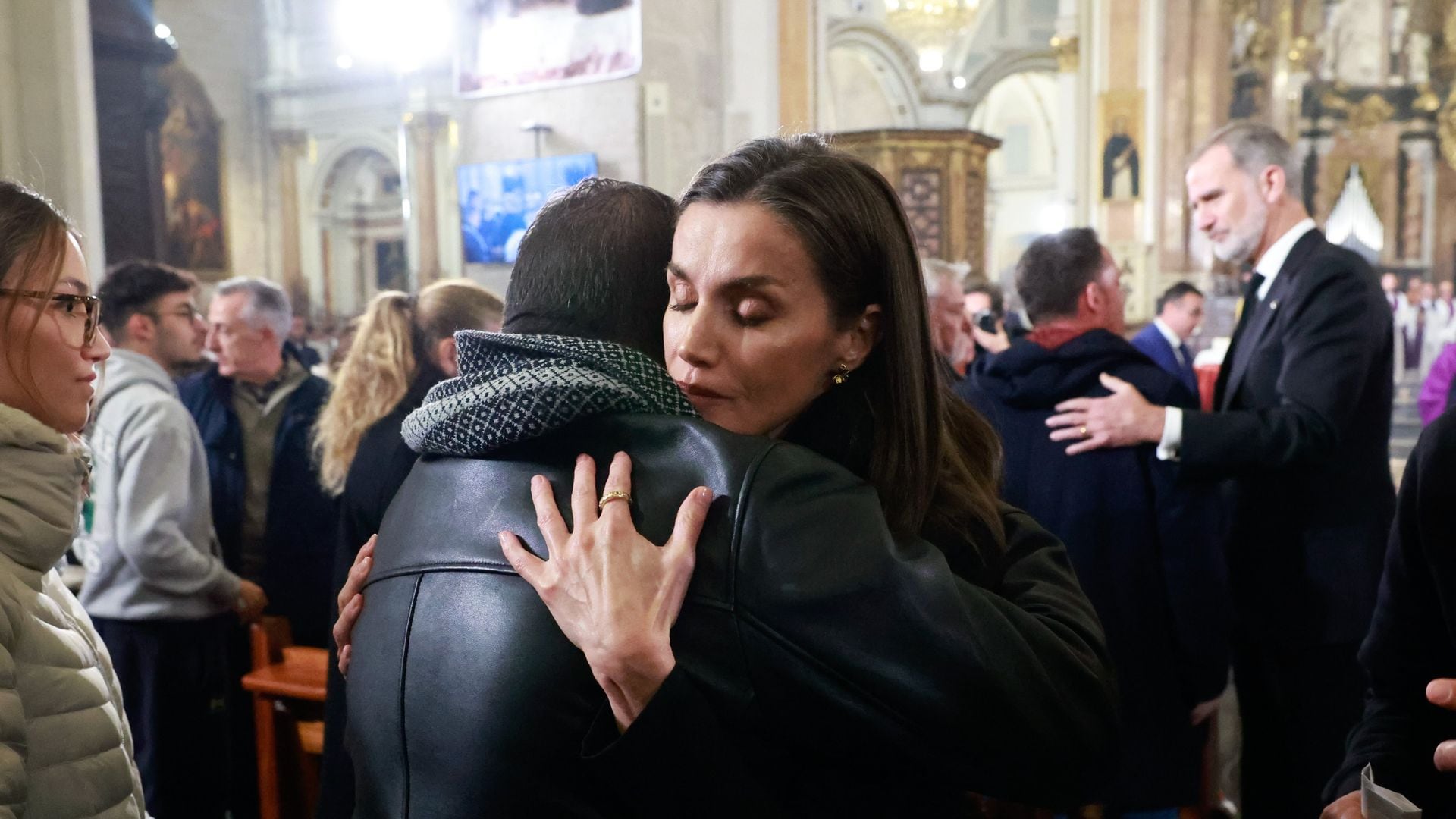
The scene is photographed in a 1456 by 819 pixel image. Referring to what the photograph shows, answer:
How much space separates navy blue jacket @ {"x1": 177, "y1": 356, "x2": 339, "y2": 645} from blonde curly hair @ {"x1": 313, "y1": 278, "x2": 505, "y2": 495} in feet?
1.45

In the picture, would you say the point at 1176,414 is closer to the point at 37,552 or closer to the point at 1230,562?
the point at 1230,562

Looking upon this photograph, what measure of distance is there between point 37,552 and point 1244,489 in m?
2.86

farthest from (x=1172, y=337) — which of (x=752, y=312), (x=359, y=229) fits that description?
(x=359, y=229)

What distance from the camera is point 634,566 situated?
1038 millimetres

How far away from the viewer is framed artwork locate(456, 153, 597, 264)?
11023 mm

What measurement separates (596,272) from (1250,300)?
2.69 meters

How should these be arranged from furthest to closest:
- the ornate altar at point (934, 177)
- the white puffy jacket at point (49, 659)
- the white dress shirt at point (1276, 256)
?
the ornate altar at point (934, 177)
the white dress shirt at point (1276, 256)
the white puffy jacket at point (49, 659)

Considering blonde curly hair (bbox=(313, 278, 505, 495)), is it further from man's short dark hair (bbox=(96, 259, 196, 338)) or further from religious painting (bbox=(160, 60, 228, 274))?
religious painting (bbox=(160, 60, 228, 274))

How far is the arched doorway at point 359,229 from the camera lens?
71.4ft

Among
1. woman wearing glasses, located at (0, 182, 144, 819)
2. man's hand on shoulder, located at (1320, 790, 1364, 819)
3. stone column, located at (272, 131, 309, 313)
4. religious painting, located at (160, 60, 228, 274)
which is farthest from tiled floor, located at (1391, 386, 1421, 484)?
stone column, located at (272, 131, 309, 313)

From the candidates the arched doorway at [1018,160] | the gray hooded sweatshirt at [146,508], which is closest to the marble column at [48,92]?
the gray hooded sweatshirt at [146,508]

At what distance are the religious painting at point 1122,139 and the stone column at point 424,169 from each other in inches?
401

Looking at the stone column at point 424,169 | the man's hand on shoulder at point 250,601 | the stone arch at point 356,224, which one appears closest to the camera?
the man's hand on shoulder at point 250,601

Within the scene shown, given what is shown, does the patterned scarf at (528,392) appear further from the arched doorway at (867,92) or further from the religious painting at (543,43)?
the arched doorway at (867,92)
